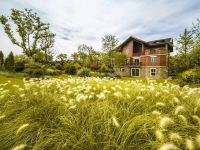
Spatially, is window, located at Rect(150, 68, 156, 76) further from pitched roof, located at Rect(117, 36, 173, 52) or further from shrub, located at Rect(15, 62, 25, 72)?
shrub, located at Rect(15, 62, 25, 72)

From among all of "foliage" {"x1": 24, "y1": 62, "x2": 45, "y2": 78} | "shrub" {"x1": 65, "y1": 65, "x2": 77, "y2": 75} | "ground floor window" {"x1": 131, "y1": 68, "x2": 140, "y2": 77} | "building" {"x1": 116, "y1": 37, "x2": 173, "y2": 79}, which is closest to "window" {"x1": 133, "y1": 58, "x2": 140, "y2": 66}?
"building" {"x1": 116, "y1": 37, "x2": 173, "y2": 79}

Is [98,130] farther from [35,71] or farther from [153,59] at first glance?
[153,59]

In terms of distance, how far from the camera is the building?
34.3 m

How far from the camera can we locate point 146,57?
36531 millimetres

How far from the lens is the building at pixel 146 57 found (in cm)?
3427

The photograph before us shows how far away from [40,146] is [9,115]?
4.62 feet

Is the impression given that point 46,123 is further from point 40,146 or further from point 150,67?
point 150,67

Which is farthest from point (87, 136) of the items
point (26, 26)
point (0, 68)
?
point (26, 26)

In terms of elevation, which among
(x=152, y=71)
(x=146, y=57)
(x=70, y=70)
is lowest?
(x=152, y=71)

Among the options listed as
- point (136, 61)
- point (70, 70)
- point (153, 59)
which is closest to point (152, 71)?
point (153, 59)

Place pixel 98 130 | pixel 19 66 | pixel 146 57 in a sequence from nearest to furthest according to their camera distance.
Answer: pixel 98 130, pixel 19 66, pixel 146 57

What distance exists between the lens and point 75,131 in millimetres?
2621

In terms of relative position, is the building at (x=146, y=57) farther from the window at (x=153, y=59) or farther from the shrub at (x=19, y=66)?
the shrub at (x=19, y=66)

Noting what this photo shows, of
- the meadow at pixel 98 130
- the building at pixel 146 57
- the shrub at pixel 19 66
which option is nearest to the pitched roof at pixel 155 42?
the building at pixel 146 57
